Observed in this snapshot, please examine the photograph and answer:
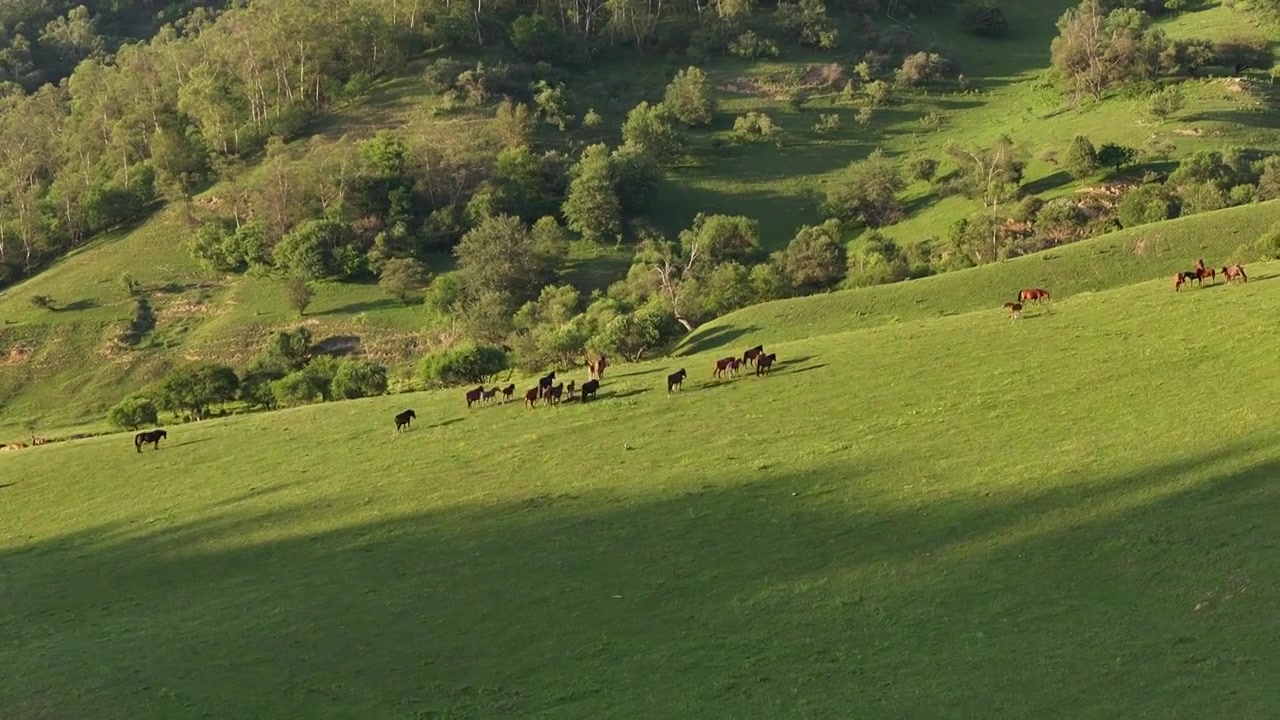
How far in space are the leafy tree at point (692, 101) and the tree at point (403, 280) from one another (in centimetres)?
4788

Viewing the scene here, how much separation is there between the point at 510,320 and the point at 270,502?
180ft

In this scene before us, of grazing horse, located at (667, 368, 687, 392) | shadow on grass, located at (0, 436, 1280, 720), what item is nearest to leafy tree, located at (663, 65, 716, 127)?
grazing horse, located at (667, 368, 687, 392)

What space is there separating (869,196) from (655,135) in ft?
103

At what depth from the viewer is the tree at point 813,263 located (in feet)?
259

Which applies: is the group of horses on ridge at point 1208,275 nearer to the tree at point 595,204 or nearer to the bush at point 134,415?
the bush at point 134,415

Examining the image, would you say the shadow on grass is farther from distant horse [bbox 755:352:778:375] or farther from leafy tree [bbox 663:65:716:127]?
leafy tree [bbox 663:65:716:127]

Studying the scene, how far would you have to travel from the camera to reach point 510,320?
8731cm

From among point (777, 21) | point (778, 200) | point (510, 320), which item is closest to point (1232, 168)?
point (778, 200)

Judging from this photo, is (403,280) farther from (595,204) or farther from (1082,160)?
(1082,160)

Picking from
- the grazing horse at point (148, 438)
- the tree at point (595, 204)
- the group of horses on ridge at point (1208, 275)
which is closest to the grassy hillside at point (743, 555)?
the group of horses on ridge at point (1208, 275)

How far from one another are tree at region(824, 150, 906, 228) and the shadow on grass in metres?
82.2

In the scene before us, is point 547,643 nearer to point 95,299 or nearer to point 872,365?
point 872,365

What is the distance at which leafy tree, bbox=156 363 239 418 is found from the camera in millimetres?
65000

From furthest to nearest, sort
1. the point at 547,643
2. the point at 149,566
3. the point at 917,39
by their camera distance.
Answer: the point at 917,39
the point at 149,566
the point at 547,643
